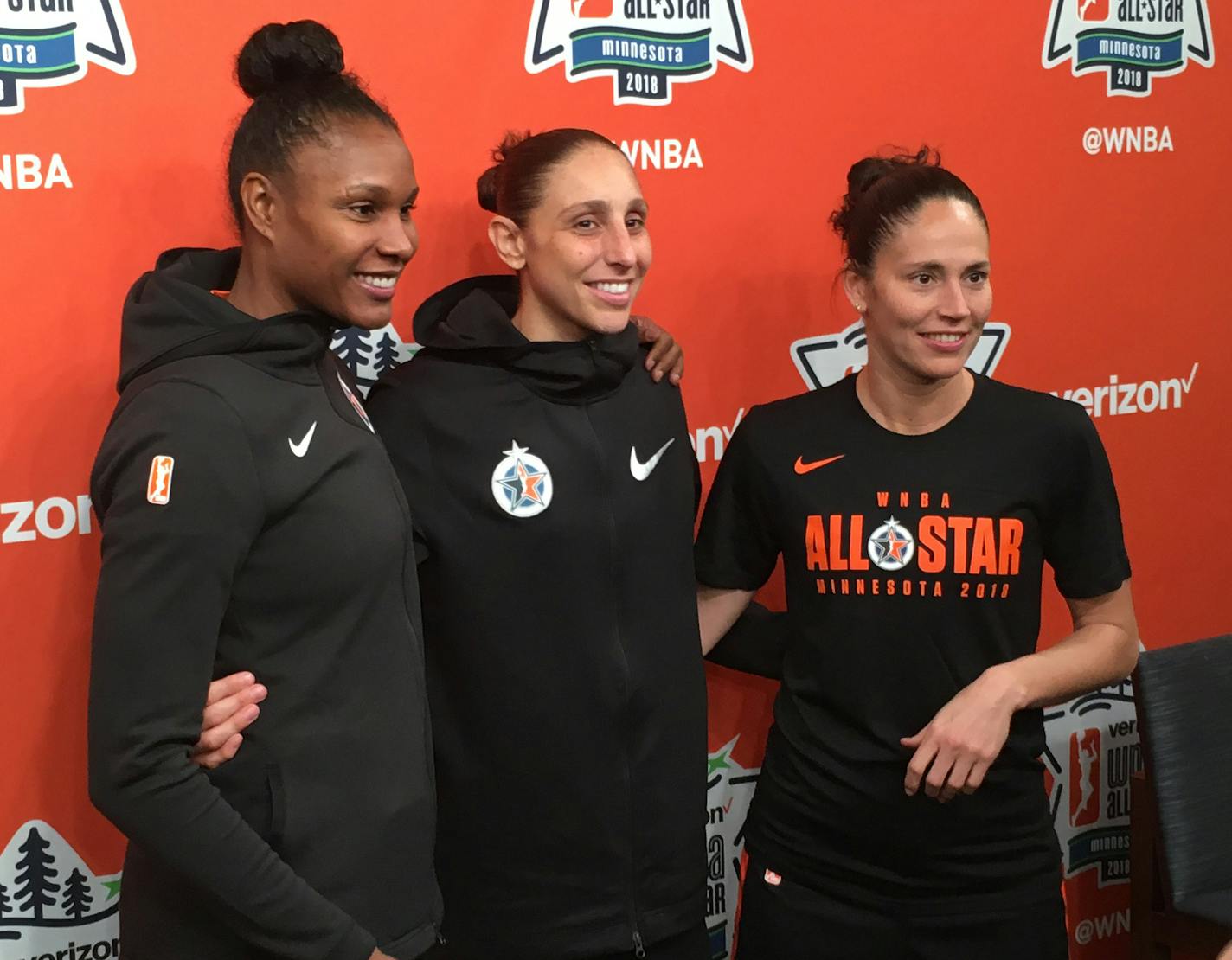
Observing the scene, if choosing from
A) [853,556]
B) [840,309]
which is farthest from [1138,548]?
[853,556]

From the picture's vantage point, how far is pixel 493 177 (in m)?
1.76

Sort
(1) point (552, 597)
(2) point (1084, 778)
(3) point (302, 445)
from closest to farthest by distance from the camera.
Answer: (3) point (302, 445) → (1) point (552, 597) → (2) point (1084, 778)

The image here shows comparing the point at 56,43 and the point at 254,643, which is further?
the point at 56,43

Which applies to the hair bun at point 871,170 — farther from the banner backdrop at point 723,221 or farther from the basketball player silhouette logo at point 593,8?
the basketball player silhouette logo at point 593,8

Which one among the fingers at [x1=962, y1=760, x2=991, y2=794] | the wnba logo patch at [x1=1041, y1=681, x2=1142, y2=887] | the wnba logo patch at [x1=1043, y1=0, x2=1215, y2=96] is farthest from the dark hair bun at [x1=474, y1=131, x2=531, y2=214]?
the wnba logo patch at [x1=1041, y1=681, x2=1142, y2=887]

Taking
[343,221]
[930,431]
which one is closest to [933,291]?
[930,431]

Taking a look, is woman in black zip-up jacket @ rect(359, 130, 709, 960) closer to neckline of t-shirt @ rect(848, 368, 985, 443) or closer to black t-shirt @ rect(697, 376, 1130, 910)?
black t-shirt @ rect(697, 376, 1130, 910)

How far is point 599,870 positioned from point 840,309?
105 centimetres

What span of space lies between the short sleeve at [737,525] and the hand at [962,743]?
347 mm

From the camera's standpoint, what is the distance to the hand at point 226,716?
1.23 m

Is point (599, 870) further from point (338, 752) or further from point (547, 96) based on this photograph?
point (547, 96)

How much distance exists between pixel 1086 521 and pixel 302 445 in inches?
39.7

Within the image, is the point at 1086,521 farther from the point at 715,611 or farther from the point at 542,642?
the point at 542,642

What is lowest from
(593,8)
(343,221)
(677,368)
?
(677,368)
